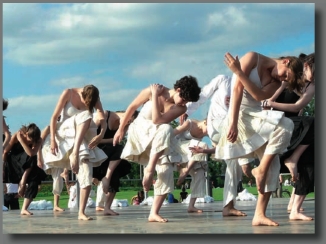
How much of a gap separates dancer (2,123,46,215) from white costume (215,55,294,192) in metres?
4.07

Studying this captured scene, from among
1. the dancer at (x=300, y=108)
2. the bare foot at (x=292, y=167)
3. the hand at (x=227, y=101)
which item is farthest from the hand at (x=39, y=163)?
the bare foot at (x=292, y=167)

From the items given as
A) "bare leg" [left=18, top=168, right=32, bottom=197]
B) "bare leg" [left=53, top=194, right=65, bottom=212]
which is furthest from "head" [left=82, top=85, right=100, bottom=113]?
"bare leg" [left=53, top=194, right=65, bottom=212]

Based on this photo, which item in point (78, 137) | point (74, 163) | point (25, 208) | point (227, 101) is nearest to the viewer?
point (74, 163)

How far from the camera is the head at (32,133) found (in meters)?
9.34

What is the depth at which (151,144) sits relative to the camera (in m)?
7.07

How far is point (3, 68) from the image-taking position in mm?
6570

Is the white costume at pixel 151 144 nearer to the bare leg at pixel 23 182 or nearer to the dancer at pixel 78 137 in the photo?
the dancer at pixel 78 137

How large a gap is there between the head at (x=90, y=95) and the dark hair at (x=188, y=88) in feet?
3.25

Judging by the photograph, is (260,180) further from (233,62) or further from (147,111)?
(147,111)

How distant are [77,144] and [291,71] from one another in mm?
2368

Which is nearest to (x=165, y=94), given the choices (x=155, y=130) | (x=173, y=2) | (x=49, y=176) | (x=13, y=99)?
(x=155, y=130)

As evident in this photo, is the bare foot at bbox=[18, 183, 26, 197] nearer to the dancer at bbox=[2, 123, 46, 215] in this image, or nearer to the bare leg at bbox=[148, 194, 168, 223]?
the dancer at bbox=[2, 123, 46, 215]

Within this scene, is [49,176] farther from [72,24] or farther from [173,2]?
[173,2]

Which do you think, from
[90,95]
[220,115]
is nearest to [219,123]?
[220,115]
